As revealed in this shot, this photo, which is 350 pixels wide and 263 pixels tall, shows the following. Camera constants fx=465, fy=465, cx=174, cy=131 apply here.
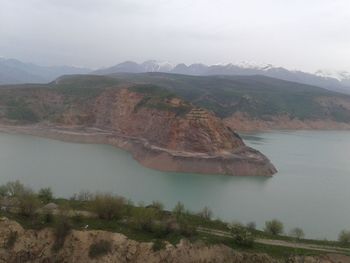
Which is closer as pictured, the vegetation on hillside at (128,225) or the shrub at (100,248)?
the shrub at (100,248)

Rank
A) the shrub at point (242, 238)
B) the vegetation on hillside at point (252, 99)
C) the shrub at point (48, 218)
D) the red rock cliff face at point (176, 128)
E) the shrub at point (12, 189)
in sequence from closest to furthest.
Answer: the shrub at point (242, 238)
the shrub at point (48, 218)
the shrub at point (12, 189)
the red rock cliff face at point (176, 128)
the vegetation on hillside at point (252, 99)

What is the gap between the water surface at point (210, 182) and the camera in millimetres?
28328

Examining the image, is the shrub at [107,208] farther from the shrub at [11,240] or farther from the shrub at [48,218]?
the shrub at [11,240]

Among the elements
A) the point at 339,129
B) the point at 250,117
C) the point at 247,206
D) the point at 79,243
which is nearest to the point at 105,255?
the point at 79,243

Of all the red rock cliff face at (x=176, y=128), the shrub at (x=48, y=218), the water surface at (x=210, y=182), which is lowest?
the water surface at (x=210, y=182)

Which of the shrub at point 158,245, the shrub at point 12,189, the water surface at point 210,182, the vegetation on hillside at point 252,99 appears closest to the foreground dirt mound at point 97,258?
the shrub at point 158,245

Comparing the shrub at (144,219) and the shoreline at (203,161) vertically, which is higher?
the shrub at (144,219)

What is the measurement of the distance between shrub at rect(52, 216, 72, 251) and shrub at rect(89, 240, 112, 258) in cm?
101

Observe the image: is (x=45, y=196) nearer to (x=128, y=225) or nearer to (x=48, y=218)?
(x=48, y=218)

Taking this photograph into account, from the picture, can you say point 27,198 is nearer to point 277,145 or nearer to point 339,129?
point 277,145

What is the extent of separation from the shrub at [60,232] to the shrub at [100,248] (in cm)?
101

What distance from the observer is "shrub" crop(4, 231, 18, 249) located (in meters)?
15.4

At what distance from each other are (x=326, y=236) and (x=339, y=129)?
7280 centimetres

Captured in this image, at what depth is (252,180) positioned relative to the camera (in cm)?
3988
